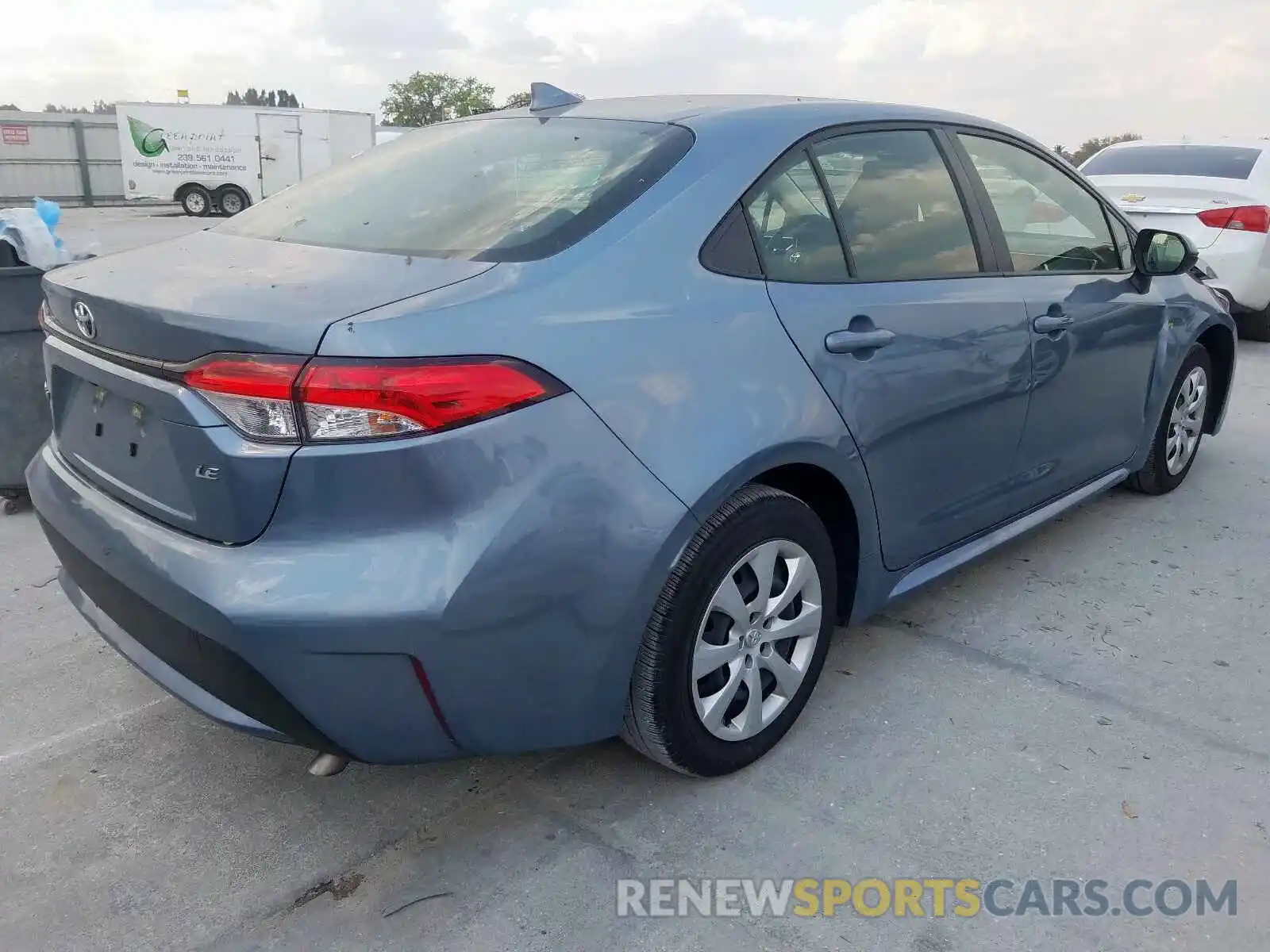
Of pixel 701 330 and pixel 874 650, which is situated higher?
pixel 701 330

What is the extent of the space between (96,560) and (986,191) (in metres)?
2.73

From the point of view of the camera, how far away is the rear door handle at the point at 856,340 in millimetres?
2588

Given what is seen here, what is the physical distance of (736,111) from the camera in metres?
2.76

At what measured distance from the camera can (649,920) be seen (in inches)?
84.7

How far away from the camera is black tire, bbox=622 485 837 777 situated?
7.47ft

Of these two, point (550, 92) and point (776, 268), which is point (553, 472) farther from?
point (550, 92)

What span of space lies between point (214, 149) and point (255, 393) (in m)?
27.6

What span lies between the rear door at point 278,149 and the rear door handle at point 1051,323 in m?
26.0

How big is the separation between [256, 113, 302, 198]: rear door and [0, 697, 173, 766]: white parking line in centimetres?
2581

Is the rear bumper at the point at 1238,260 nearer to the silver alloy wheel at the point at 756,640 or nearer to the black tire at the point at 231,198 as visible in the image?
the silver alloy wheel at the point at 756,640

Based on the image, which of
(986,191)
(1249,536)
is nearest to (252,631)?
(986,191)

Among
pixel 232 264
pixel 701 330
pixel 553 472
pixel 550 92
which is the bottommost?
pixel 553 472

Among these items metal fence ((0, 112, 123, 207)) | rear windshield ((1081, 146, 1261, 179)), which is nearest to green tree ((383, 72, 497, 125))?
metal fence ((0, 112, 123, 207))

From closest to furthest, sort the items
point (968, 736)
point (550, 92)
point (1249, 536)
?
point (968, 736), point (550, 92), point (1249, 536)
